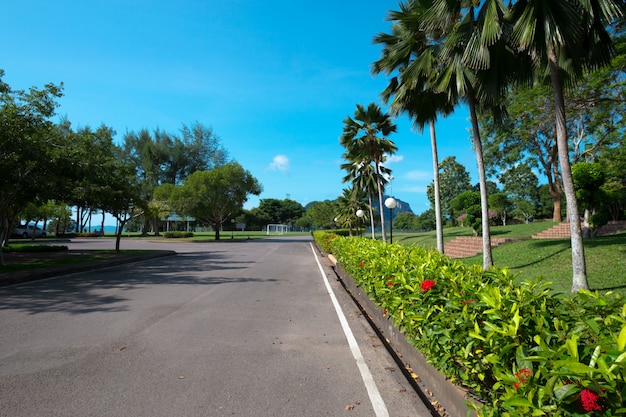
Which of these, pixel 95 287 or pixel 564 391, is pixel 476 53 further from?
pixel 95 287

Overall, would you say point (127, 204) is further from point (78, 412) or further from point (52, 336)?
point (78, 412)

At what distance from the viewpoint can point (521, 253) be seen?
539 inches

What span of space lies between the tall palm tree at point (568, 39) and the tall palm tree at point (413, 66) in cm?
289

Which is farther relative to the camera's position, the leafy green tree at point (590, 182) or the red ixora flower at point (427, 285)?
the leafy green tree at point (590, 182)

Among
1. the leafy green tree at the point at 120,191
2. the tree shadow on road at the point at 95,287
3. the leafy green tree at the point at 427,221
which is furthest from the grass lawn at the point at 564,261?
the leafy green tree at the point at 427,221

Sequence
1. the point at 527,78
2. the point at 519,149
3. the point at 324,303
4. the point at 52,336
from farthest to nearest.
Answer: the point at 519,149 < the point at 527,78 < the point at 324,303 < the point at 52,336

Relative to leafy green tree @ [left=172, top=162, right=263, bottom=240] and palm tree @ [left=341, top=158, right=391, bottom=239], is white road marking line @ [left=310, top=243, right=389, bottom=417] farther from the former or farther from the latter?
leafy green tree @ [left=172, top=162, right=263, bottom=240]

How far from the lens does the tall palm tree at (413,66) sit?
10789 millimetres

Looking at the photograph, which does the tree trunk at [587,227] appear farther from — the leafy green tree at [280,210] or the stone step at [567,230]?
the leafy green tree at [280,210]

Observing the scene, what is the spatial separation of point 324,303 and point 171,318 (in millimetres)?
3327

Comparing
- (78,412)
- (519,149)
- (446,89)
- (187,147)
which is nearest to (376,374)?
(78,412)

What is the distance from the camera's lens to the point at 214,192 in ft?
151

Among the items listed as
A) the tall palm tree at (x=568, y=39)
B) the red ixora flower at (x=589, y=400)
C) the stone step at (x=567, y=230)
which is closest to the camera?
the red ixora flower at (x=589, y=400)

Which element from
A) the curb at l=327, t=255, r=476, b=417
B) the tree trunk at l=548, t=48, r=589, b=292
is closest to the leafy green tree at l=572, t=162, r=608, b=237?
the tree trunk at l=548, t=48, r=589, b=292
